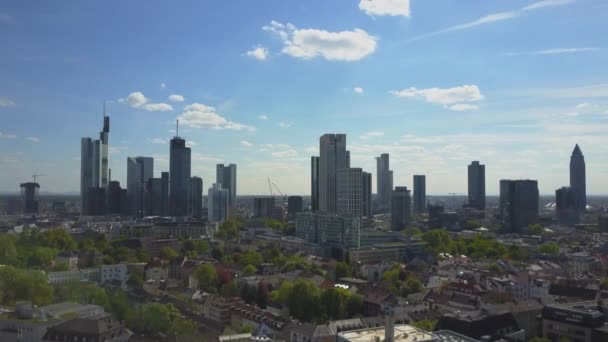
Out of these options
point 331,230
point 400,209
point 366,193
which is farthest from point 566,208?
point 331,230

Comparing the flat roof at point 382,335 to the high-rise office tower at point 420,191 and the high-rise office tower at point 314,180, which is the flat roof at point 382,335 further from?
the high-rise office tower at point 420,191

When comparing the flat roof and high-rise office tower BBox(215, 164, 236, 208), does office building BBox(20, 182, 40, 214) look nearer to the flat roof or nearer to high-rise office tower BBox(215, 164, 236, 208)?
high-rise office tower BBox(215, 164, 236, 208)

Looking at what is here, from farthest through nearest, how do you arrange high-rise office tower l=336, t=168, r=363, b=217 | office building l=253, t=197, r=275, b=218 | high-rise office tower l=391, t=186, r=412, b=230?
office building l=253, t=197, r=275, b=218, high-rise office tower l=391, t=186, r=412, b=230, high-rise office tower l=336, t=168, r=363, b=217

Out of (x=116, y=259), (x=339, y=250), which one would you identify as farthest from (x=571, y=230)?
(x=116, y=259)

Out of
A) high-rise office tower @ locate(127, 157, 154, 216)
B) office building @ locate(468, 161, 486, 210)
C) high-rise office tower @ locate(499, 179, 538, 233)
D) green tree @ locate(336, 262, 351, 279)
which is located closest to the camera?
green tree @ locate(336, 262, 351, 279)

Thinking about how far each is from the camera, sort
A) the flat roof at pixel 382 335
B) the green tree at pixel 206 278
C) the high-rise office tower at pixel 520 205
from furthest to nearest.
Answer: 1. the high-rise office tower at pixel 520 205
2. the green tree at pixel 206 278
3. the flat roof at pixel 382 335

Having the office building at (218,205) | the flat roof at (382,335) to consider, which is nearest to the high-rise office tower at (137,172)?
the office building at (218,205)

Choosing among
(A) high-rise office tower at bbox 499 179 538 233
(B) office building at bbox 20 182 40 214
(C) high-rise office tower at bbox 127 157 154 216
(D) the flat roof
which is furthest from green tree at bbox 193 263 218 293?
(C) high-rise office tower at bbox 127 157 154 216

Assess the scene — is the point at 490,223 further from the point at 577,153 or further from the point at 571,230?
the point at 577,153
